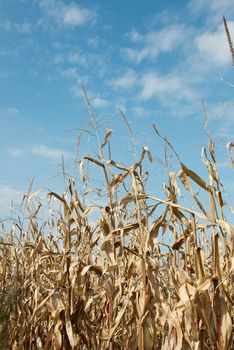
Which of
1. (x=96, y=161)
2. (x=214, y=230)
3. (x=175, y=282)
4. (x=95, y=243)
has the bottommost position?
(x=175, y=282)

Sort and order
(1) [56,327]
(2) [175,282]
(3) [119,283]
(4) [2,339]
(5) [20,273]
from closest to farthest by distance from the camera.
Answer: (2) [175,282] → (3) [119,283] → (1) [56,327] → (4) [2,339] → (5) [20,273]

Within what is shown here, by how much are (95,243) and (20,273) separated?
1.17 metres

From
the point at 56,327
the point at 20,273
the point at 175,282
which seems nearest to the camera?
the point at 175,282

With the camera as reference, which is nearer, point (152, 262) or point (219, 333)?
point (219, 333)

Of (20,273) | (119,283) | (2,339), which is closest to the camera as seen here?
(119,283)

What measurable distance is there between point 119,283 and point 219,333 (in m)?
0.80

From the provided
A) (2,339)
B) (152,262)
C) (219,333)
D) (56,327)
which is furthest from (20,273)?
(219,333)

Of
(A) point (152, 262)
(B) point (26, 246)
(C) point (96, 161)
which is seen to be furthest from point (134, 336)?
(B) point (26, 246)

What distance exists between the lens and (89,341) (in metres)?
3.18

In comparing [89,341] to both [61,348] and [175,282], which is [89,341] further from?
[175,282]

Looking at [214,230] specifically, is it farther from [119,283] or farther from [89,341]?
[89,341]

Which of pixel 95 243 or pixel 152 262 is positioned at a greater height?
pixel 95 243

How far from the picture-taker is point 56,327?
3104mm

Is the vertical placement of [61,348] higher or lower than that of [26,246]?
lower
